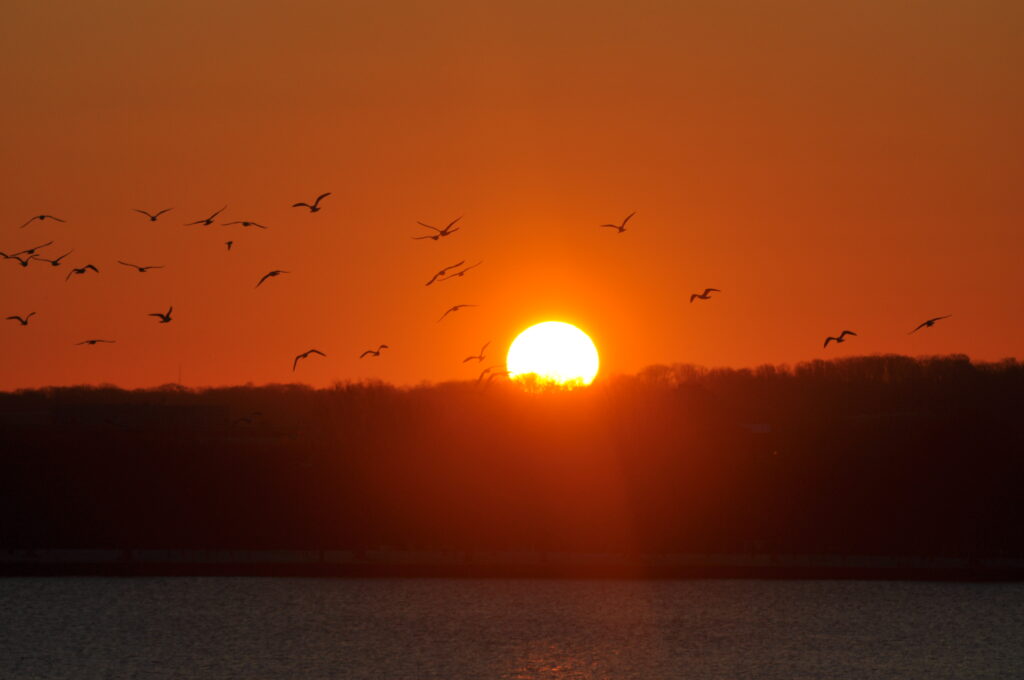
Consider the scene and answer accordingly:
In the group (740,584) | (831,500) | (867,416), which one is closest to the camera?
(740,584)

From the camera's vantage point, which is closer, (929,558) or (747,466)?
(929,558)

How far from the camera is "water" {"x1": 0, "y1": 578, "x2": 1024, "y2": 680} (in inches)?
2168

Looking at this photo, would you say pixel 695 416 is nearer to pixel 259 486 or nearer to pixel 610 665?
pixel 259 486

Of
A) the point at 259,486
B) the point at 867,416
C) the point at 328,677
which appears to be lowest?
the point at 328,677

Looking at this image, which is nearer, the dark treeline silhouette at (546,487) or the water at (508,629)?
the water at (508,629)

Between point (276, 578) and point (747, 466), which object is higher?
point (747, 466)

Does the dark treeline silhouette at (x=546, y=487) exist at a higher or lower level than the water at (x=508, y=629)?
higher

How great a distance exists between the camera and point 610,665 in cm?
5581

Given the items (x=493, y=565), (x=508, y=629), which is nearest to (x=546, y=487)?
(x=493, y=565)

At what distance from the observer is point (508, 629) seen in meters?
64.7

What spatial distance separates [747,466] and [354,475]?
22531 mm

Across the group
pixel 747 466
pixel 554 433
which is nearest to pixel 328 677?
pixel 747 466

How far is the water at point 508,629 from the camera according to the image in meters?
55.1

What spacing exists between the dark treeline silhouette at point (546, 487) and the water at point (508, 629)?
6.76 m
